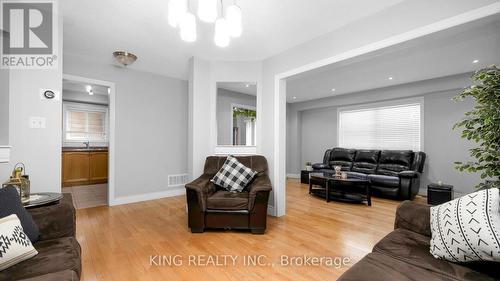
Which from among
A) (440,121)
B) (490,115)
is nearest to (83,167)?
(490,115)

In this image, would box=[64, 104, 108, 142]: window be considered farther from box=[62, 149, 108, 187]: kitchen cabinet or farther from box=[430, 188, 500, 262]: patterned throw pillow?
box=[430, 188, 500, 262]: patterned throw pillow

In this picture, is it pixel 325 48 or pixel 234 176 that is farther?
pixel 234 176

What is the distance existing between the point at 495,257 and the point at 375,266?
578 mm

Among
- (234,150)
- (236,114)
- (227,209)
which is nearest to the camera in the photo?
(227,209)

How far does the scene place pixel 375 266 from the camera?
3.76 feet

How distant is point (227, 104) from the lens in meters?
4.54

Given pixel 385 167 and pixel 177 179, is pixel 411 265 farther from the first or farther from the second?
pixel 385 167

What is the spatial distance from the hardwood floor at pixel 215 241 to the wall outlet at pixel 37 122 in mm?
1312

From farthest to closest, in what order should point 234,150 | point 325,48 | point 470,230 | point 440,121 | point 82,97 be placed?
1. point 82,97
2. point 440,121
3. point 234,150
4. point 325,48
5. point 470,230

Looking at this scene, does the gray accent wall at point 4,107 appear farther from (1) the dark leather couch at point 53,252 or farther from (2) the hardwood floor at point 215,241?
(2) the hardwood floor at point 215,241

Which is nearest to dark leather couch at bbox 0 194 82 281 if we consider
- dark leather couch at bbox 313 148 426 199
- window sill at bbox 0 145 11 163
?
window sill at bbox 0 145 11 163

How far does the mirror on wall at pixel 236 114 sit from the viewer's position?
3795mm

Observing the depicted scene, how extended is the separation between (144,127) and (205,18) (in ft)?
10.2

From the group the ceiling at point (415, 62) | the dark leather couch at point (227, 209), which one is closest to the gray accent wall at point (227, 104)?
the ceiling at point (415, 62)
